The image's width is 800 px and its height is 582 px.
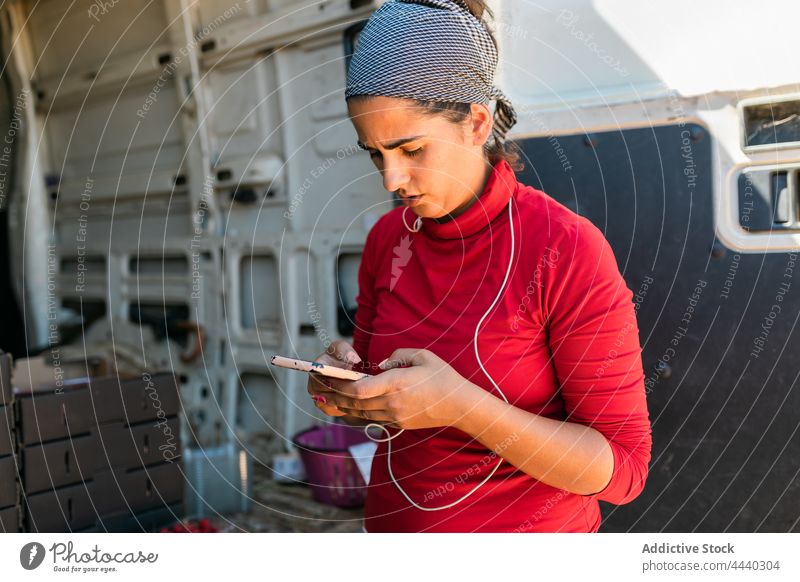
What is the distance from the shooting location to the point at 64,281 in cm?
383

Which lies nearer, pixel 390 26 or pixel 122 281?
pixel 390 26

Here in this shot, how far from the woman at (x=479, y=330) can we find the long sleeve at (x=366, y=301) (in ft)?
0.46

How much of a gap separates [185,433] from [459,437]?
213cm

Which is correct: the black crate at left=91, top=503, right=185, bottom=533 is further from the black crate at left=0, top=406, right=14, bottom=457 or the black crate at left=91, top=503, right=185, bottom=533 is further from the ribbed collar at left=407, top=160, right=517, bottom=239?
the ribbed collar at left=407, top=160, right=517, bottom=239

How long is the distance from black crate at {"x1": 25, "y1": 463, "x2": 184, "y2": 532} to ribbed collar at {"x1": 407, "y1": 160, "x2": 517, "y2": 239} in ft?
4.80

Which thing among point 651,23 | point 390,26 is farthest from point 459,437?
point 651,23

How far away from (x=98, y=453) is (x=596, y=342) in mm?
1672

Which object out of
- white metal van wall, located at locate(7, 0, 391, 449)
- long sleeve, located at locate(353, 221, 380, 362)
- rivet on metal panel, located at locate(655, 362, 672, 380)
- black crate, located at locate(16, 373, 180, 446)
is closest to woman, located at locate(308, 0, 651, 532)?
long sleeve, located at locate(353, 221, 380, 362)

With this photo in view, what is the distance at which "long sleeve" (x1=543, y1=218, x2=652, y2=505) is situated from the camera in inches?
39.9

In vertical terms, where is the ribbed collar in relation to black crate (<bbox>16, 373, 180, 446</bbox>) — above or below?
above

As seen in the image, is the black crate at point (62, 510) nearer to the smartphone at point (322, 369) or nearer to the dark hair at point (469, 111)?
the smartphone at point (322, 369)

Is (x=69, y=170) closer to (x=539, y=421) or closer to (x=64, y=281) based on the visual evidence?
(x=64, y=281)

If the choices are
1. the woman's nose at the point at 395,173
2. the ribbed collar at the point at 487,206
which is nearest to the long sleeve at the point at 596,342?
the ribbed collar at the point at 487,206

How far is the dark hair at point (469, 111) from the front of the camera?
3.58ft
